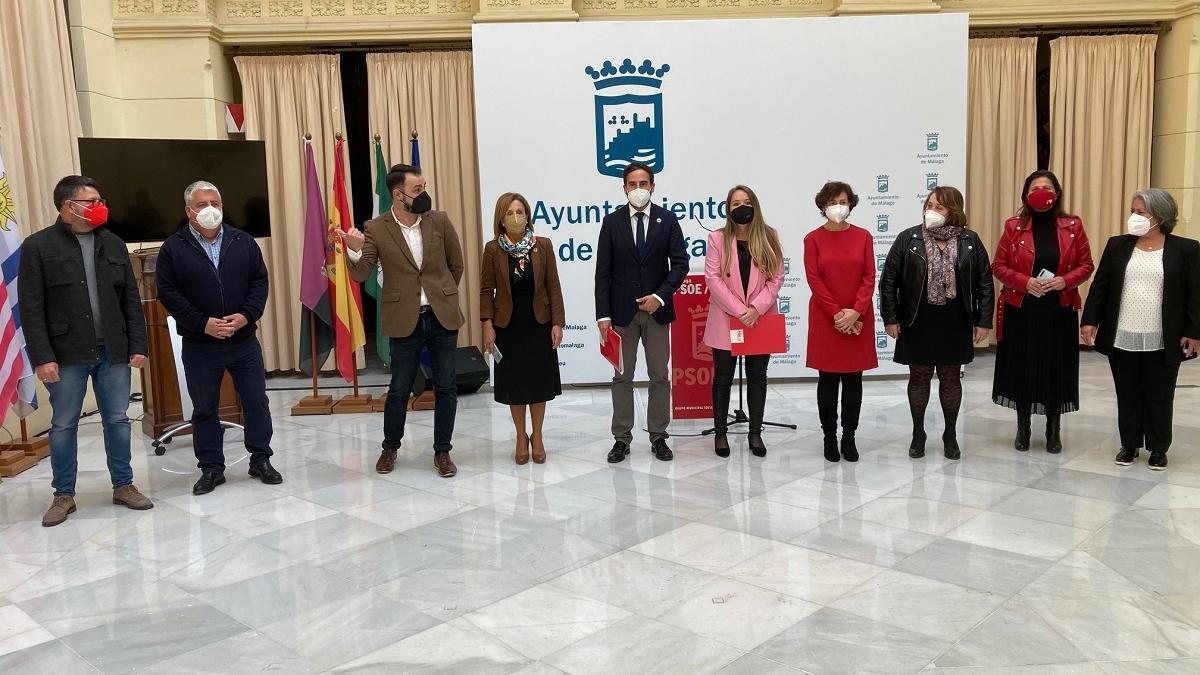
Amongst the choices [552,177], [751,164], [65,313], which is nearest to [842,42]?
[751,164]

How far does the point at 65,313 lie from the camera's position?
4.11 m

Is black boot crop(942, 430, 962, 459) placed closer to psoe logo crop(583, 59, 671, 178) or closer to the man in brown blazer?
the man in brown blazer

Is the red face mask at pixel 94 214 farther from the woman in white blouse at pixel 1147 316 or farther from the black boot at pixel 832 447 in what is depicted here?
the woman in white blouse at pixel 1147 316

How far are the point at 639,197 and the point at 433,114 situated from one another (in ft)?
12.7

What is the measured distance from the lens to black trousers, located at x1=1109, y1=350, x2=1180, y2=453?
178 inches

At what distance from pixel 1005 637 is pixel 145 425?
543 centimetres

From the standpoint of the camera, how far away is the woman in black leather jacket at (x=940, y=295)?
467cm

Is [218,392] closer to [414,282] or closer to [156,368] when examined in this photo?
[414,282]

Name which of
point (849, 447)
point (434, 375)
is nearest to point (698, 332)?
point (849, 447)

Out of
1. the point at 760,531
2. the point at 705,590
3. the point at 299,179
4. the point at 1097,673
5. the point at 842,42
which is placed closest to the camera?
the point at 1097,673

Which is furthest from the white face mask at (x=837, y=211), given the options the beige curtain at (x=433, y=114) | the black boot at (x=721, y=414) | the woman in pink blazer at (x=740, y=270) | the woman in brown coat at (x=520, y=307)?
the beige curtain at (x=433, y=114)

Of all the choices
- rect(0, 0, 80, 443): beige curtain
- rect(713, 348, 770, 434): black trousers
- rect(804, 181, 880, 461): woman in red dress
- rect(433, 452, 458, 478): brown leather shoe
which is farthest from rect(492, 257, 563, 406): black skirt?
rect(0, 0, 80, 443): beige curtain

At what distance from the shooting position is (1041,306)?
478cm

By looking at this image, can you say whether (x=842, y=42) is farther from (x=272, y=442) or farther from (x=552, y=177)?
(x=272, y=442)
